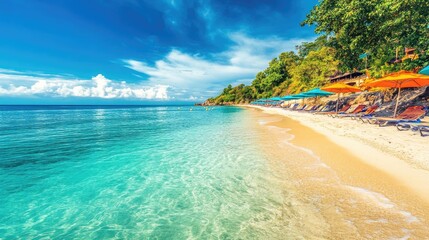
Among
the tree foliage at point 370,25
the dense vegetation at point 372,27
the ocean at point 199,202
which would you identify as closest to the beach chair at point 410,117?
the dense vegetation at point 372,27

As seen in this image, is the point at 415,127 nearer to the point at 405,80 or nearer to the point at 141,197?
the point at 405,80

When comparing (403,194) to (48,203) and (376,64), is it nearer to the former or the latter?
(48,203)

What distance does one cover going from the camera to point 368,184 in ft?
15.2

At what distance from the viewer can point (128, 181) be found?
5871 millimetres

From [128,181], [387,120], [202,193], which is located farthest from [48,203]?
[387,120]

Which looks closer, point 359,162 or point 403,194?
point 403,194

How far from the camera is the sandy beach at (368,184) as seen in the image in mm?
3191

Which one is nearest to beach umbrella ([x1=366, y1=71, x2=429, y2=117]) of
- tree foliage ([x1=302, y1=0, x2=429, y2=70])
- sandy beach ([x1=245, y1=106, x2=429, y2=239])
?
tree foliage ([x1=302, y1=0, x2=429, y2=70])

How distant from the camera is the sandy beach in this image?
3.19 m

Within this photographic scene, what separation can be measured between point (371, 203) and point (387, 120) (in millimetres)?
8690

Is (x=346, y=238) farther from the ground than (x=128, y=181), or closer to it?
farther from the ground

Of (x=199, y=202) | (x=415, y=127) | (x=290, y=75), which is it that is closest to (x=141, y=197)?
(x=199, y=202)

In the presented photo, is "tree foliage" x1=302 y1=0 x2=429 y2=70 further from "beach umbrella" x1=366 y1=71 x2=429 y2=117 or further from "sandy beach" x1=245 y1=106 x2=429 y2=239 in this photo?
"sandy beach" x1=245 y1=106 x2=429 y2=239

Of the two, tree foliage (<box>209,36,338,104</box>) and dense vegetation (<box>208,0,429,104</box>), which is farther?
tree foliage (<box>209,36,338,104</box>)
